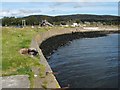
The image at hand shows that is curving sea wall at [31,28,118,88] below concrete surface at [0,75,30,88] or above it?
below

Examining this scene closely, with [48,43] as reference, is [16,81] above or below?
above

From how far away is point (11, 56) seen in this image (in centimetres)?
3325

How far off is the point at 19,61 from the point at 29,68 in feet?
10.9

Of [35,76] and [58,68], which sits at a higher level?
[35,76]

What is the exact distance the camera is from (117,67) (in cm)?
3681

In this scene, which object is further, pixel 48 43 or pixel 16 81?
pixel 48 43

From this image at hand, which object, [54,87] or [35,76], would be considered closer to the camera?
[54,87]

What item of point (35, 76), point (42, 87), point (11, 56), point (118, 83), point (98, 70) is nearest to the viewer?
point (42, 87)

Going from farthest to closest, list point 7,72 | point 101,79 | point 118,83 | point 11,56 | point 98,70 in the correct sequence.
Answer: point 98,70
point 11,56
point 101,79
point 118,83
point 7,72

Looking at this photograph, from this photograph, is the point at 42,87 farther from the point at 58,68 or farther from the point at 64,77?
the point at 58,68

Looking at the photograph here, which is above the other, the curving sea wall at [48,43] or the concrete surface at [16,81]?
the concrete surface at [16,81]

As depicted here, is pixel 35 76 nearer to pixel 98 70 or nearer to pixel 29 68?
pixel 29 68

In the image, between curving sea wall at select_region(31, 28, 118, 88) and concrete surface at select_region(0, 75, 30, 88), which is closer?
concrete surface at select_region(0, 75, 30, 88)

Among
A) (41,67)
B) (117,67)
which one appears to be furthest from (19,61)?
(117,67)
